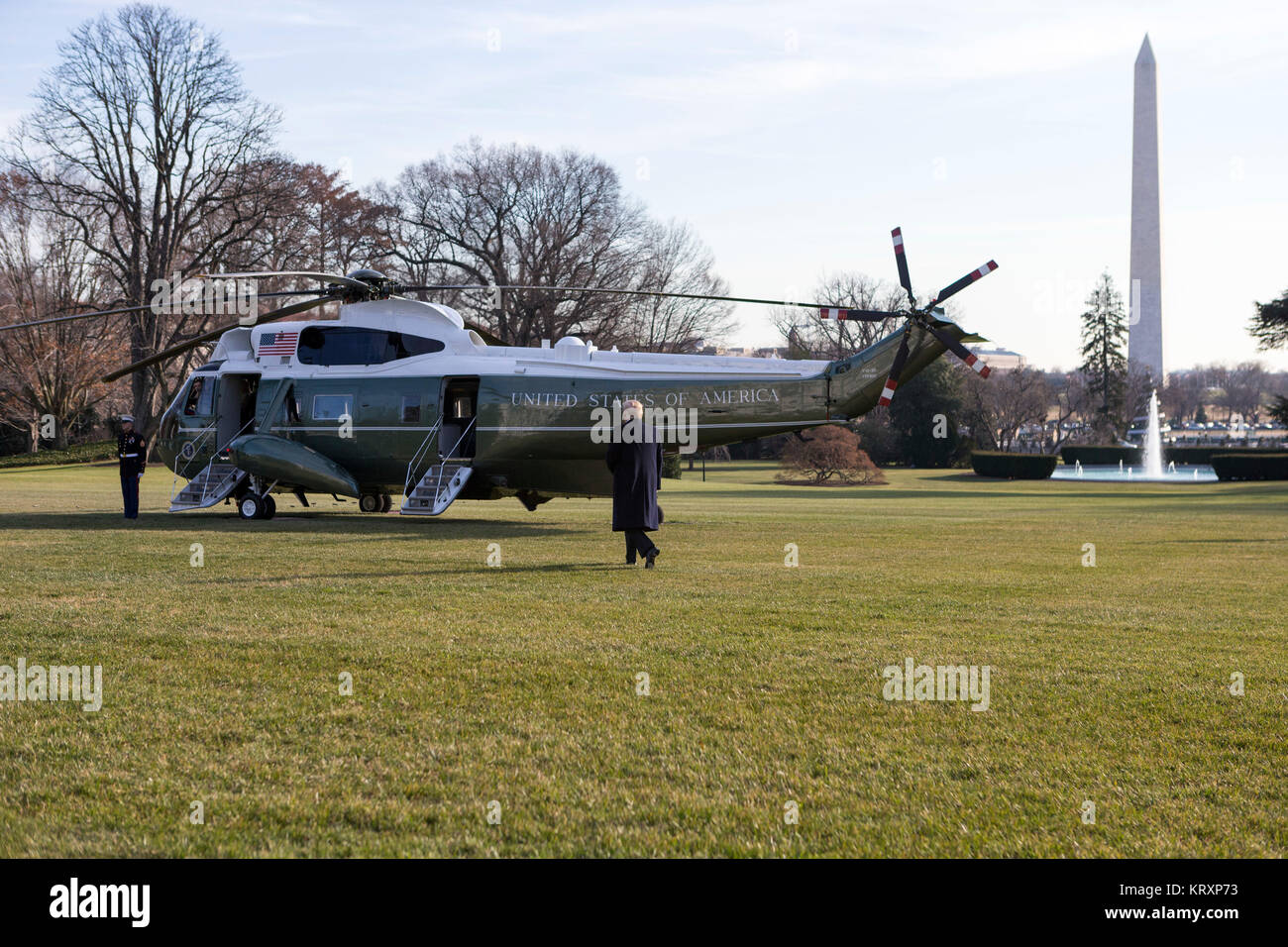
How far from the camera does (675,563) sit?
49.6 ft

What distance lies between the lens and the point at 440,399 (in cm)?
2230

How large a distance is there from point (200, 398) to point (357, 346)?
162 inches

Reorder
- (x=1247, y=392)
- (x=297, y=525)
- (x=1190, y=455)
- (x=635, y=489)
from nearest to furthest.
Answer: (x=635, y=489) < (x=297, y=525) < (x=1190, y=455) < (x=1247, y=392)

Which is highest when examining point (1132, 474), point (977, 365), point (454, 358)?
point (454, 358)

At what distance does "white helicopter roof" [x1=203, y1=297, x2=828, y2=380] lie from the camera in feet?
68.3

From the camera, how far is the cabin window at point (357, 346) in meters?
22.7

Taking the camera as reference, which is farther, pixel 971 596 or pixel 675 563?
pixel 675 563

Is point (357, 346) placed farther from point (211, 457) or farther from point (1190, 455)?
point (1190, 455)

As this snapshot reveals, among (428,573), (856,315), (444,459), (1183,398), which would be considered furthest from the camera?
(1183,398)

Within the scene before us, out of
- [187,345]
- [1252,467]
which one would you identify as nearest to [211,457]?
[187,345]

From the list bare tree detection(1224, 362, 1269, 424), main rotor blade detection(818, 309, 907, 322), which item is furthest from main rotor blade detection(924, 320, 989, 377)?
bare tree detection(1224, 362, 1269, 424)

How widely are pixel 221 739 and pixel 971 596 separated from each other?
27.2 feet
